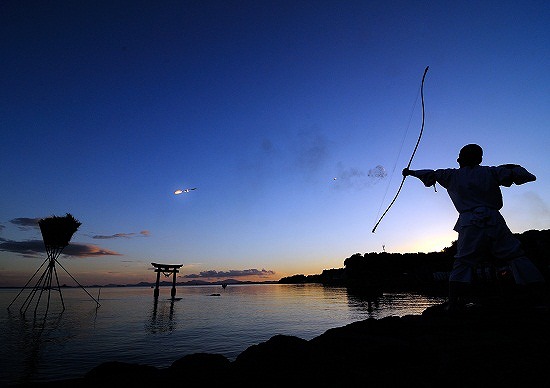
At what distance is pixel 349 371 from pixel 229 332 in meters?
16.7

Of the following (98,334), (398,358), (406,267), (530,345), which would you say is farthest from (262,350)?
(406,267)

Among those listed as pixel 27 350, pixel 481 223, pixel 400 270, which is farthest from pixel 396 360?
pixel 400 270

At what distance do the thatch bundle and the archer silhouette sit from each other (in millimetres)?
32953

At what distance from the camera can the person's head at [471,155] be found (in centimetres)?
561

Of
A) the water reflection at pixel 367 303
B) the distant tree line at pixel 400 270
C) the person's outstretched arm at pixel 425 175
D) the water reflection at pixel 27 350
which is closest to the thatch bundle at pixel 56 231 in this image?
the water reflection at pixel 27 350

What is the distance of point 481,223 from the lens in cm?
500

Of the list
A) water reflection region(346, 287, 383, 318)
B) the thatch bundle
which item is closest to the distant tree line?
water reflection region(346, 287, 383, 318)

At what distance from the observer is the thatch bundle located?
27.6 metres

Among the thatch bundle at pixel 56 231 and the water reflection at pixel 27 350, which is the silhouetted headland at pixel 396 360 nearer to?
the water reflection at pixel 27 350

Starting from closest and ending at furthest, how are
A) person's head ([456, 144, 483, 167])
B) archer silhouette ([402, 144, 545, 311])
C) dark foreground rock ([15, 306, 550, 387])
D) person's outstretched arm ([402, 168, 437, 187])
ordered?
dark foreground rock ([15, 306, 550, 387]) < archer silhouette ([402, 144, 545, 311]) < person's head ([456, 144, 483, 167]) < person's outstretched arm ([402, 168, 437, 187])

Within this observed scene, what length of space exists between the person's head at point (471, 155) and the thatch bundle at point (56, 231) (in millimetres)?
33294

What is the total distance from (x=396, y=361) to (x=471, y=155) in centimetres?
418

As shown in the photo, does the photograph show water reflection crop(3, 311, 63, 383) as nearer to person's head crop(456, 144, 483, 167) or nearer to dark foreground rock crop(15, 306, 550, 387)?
dark foreground rock crop(15, 306, 550, 387)

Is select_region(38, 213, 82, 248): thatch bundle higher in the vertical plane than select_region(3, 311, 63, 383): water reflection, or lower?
higher
